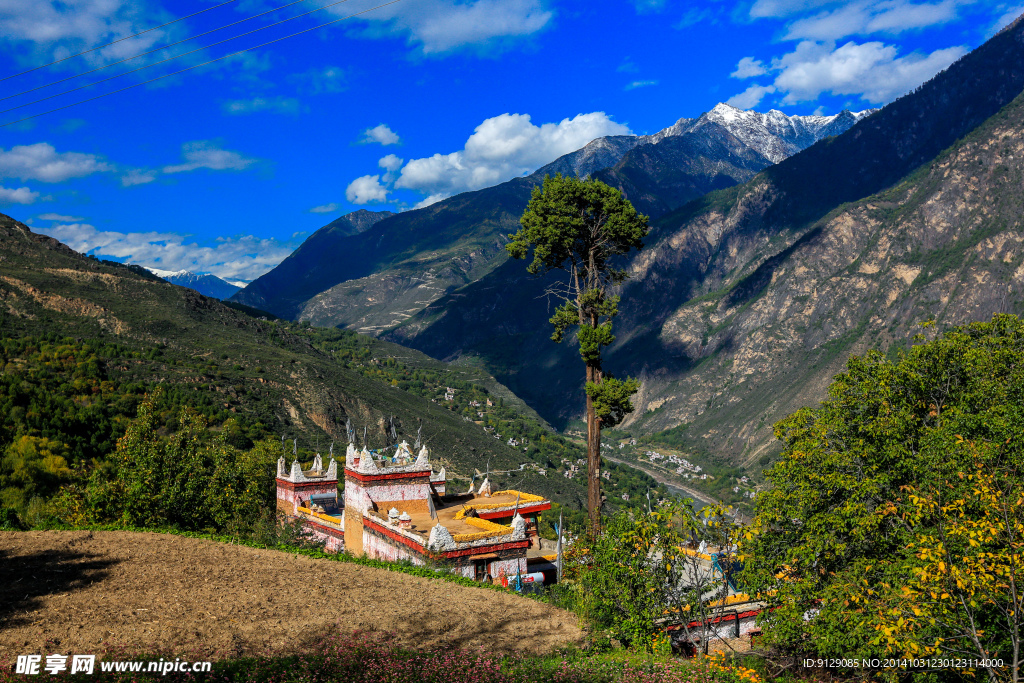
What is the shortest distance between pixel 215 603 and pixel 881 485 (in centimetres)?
1918

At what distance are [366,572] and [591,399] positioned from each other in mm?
10284

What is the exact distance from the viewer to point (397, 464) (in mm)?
29547

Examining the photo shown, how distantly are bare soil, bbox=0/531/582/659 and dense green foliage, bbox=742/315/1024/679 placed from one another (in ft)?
19.1

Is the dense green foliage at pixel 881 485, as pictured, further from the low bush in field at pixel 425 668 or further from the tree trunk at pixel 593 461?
the tree trunk at pixel 593 461

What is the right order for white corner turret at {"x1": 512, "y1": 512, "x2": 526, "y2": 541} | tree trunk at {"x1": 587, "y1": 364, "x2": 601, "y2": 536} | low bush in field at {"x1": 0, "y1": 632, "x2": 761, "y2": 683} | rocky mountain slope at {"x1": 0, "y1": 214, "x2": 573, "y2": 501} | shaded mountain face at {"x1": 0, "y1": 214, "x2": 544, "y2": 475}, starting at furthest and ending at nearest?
shaded mountain face at {"x1": 0, "y1": 214, "x2": 544, "y2": 475}
rocky mountain slope at {"x1": 0, "y1": 214, "x2": 573, "y2": 501}
tree trunk at {"x1": 587, "y1": 364, "x2": 601, "y2": 536}
white corner turret at {"x1": 512, "y1": 512, "x2": 526, "y2": 541}
low bush in field at {"x1": 0, "y1": 632, "x2": 761, "y2": 683}

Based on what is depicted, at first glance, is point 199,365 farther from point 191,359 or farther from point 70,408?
point 70,408

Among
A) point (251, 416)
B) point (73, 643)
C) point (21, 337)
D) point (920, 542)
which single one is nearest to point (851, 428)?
point (920, 542)

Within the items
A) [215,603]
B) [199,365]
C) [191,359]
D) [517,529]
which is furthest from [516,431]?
[215,603]

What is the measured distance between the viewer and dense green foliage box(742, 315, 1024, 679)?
1616 centimetres

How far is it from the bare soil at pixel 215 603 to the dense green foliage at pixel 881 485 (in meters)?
5.84

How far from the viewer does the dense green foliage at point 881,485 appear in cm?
1616

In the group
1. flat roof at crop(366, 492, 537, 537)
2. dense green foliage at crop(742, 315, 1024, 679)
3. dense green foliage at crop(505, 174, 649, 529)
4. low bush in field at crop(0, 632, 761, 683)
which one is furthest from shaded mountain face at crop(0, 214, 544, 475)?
low bush in field at crop(0, 632, 761, 683)

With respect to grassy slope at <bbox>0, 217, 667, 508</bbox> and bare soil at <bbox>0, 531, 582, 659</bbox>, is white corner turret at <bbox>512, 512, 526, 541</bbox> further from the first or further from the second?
grassy slope at <bbox>0, 217, 667, 508</bbox>

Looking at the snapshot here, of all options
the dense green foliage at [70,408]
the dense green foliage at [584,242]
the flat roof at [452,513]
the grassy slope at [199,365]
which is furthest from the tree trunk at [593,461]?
the grassy slope at [199,365]
